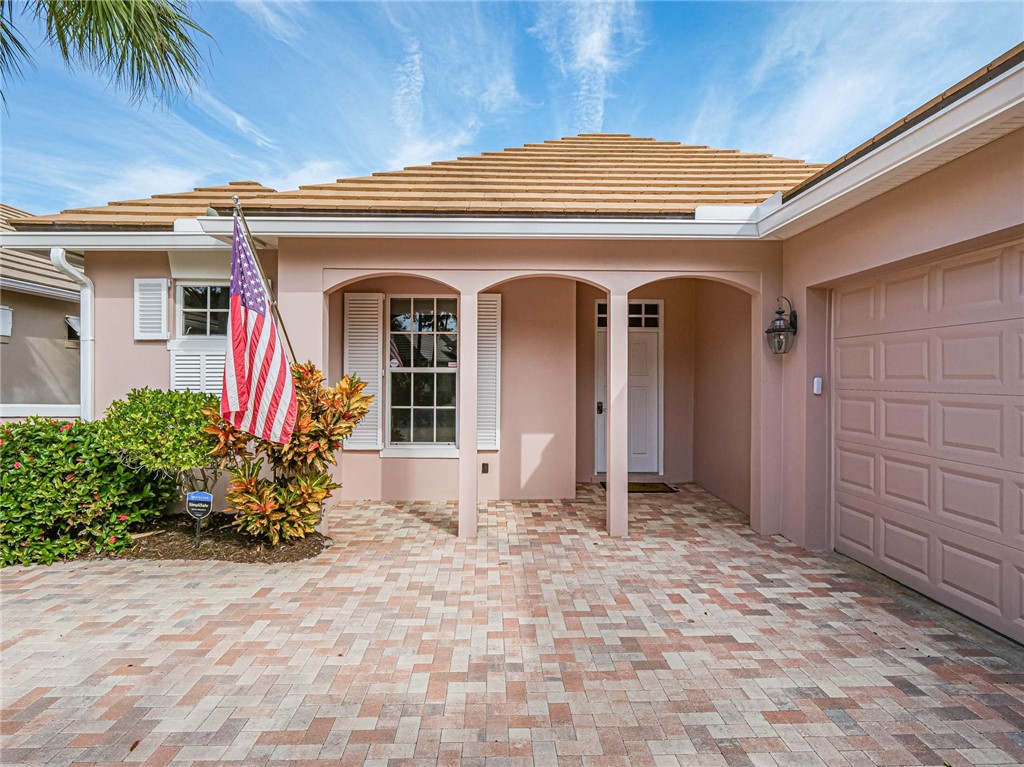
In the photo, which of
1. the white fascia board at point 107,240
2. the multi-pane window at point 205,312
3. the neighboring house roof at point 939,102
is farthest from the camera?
the multi-pane window at point 205,312

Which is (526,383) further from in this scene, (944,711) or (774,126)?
(774,126)

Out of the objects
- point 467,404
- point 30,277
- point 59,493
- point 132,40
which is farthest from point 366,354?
point 30,277

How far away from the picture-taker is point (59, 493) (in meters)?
4.21

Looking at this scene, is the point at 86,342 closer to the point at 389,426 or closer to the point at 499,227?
the point at 389,426

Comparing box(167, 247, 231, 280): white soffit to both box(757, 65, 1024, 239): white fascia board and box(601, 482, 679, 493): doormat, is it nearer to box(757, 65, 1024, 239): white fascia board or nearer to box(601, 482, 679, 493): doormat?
box(601, 482, 679, 493): doormat

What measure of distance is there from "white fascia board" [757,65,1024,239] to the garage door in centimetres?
75

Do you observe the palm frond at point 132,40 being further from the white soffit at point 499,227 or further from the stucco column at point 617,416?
the stucco column at point 617,416

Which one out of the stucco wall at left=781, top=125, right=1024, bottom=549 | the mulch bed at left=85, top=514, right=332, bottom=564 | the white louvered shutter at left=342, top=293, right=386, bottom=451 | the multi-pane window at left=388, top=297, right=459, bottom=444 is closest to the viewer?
the stucco wall at left=781, top=125, right=1024, bottom=549

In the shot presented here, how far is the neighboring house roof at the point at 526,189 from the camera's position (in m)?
5.15

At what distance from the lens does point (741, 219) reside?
191 inches

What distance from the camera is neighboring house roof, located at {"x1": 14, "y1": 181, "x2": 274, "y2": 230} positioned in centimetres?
538

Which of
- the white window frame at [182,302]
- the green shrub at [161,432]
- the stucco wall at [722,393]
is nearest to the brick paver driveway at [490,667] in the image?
the green shrub at [161,432]

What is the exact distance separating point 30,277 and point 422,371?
6.02 m

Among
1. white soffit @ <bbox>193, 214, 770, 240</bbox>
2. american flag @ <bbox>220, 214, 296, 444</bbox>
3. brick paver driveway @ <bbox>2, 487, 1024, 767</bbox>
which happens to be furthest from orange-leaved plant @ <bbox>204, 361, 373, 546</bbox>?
white soffit @ <bbox>193, 214, 770, 240</bbox>
